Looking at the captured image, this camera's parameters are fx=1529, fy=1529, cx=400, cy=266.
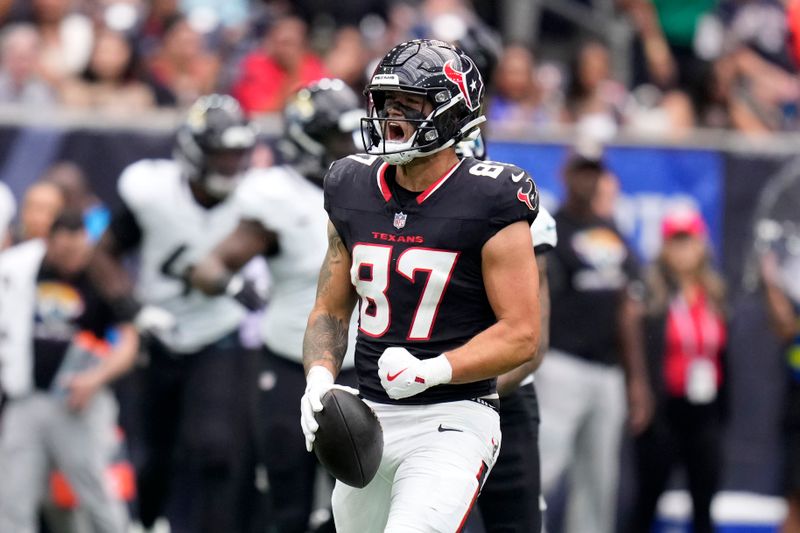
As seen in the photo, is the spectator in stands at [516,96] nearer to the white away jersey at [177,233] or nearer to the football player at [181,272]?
the football player at [181,272]

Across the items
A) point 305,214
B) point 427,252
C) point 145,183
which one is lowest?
point 145,183

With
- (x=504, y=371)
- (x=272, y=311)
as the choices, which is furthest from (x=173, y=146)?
(x=504, y=371)

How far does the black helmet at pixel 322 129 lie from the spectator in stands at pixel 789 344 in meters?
2.92

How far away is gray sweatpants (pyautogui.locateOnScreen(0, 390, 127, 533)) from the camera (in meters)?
7.28

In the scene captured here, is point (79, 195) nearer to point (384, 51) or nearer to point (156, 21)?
point (156, 21)

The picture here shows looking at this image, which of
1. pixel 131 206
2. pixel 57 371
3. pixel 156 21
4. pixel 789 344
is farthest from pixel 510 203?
pixel 156 21

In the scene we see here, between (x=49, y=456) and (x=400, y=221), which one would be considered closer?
(x=400, y=221)

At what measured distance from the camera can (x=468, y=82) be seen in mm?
4566

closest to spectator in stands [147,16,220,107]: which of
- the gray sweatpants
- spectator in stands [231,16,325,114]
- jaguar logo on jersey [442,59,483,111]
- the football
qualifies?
spectator in stands [231,16,325,114]

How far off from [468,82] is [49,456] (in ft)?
12.3

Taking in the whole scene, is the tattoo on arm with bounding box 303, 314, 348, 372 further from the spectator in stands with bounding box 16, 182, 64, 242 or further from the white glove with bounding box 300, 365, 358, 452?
the spectator in stands with bounding box 16, 182, 64, 242

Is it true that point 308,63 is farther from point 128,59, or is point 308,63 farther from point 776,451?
point 776,451

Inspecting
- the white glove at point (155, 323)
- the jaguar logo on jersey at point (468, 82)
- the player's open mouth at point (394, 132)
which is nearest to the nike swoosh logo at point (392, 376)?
the player's open mouth at point (394, 132)

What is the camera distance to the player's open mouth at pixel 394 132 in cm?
448
